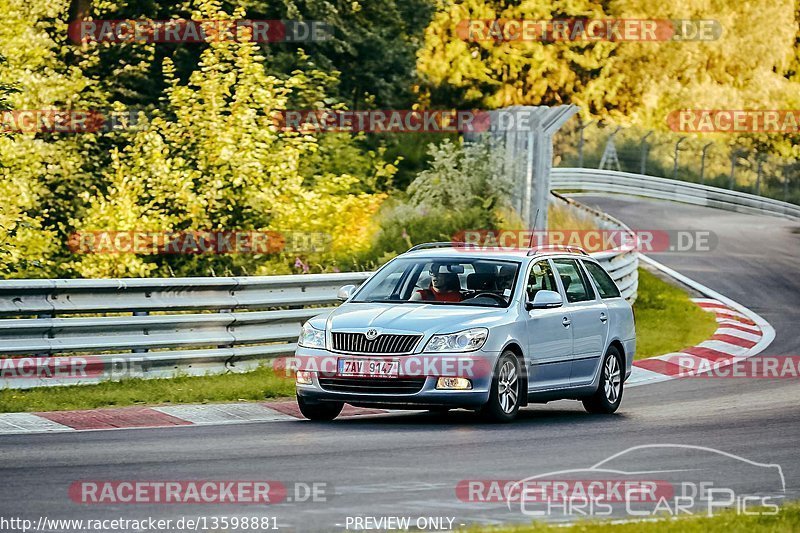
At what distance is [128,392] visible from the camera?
14.8 metres

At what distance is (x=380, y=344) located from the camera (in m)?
13.4

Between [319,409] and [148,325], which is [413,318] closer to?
[319,409]

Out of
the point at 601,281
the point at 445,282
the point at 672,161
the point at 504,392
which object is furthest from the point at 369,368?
the point at 672,161

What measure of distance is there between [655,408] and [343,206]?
1175 cm

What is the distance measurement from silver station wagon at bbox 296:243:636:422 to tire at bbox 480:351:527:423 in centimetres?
1

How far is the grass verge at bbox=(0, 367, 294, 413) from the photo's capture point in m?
14.1

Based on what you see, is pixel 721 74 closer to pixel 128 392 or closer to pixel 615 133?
pixel 615 133

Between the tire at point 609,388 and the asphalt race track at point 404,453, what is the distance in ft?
0.56

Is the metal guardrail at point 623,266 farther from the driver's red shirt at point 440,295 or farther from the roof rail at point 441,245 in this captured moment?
the driver's red shirt at point 440,295

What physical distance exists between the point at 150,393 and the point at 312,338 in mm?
2007

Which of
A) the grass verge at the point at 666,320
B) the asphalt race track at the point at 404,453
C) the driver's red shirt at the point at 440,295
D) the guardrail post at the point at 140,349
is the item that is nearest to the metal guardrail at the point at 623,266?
the grass verge at the point at 666,320

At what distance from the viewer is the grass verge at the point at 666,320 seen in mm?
22281

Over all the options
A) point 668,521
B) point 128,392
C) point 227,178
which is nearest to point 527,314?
point 128,392

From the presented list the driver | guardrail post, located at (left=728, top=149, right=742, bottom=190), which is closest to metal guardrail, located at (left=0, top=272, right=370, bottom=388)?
the driver
